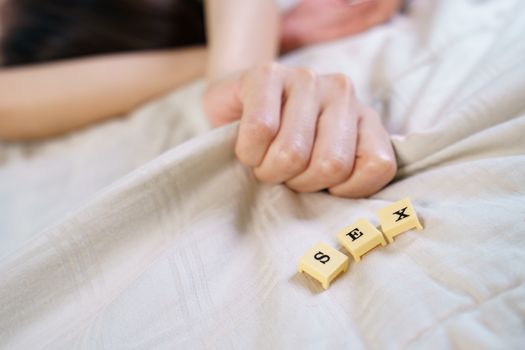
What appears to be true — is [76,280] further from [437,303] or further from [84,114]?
[84,114]

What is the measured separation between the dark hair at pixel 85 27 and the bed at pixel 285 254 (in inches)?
18.5

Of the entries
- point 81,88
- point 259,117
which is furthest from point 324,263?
point 81,88

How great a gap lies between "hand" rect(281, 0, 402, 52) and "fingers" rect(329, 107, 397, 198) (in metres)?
0.37

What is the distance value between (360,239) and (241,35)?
0.49 m

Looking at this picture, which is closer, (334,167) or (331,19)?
(334,167)

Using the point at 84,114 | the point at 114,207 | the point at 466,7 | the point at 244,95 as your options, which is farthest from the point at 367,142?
the point at 84,114

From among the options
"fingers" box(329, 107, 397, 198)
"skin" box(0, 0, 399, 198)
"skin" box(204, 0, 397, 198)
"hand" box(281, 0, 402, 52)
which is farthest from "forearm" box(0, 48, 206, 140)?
"fingers" box(329, 107, 397, 198)

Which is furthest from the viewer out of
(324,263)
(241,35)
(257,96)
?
(241,35)

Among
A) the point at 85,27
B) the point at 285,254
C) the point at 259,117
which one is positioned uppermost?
the point at 85,27

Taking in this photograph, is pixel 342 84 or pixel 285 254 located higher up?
pixel 342 84

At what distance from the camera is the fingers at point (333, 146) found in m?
0.42

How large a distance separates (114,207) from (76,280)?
0.07 m

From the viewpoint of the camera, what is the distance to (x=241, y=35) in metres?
0.75

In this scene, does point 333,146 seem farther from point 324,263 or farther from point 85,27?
point 85,27
